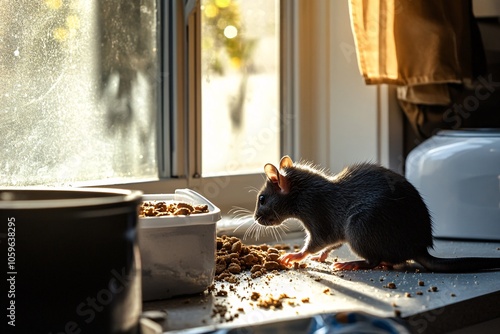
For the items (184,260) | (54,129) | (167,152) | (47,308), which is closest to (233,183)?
(167,152)

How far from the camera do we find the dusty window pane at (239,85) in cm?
205

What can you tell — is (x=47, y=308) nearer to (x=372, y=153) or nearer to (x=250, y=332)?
(x=250, y=332)

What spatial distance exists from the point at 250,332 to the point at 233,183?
968 millimetres

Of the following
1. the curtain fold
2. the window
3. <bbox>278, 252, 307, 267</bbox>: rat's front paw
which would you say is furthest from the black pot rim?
the curtain fold

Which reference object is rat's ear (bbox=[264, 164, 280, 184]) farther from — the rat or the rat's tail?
the rat's tail

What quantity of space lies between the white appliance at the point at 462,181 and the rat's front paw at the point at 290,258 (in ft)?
1.42

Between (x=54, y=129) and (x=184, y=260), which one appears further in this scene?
(x=54, y=129)

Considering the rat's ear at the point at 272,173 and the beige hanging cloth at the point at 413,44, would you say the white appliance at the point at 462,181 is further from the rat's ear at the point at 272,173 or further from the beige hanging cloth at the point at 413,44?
the rat's ear at the point at 272,173

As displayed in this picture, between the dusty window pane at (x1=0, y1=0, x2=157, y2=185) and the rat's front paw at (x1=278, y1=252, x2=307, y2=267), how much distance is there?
0.41 meters

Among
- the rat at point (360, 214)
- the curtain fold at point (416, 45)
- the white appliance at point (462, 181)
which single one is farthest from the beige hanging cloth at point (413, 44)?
the rat at point (360, 214)

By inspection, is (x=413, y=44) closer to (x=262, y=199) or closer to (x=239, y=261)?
(x=262, y=199)

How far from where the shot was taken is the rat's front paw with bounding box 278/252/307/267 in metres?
1.72

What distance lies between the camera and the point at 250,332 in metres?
1.15

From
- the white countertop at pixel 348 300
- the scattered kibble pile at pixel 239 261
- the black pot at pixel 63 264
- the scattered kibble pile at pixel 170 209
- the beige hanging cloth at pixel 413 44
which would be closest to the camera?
the black pot at pixel 63 264
